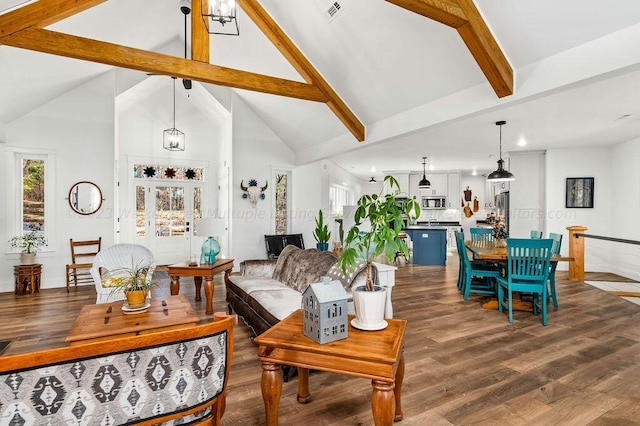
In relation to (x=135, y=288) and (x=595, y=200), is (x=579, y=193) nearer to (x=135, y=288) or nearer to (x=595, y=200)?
(x=595, y=200)

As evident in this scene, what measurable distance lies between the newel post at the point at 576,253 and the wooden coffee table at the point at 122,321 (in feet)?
21.5

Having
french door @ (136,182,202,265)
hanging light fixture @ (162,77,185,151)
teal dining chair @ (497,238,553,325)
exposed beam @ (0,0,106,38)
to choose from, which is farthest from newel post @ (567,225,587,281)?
exposed beam @ (0,0,106,38)

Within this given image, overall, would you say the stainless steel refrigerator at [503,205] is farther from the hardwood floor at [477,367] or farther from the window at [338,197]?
the window at [338,197]

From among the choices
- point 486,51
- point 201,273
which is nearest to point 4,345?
→ point 201,273

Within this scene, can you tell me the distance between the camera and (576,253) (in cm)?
614

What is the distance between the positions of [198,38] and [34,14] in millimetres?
1594

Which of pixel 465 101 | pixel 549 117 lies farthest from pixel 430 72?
pixel 549 117

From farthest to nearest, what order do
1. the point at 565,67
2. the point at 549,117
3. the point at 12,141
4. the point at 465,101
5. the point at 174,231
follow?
the point at 174,231 < the point at 12,141 < the point at 549,117 < the point at 465,101 < the point at 565,67

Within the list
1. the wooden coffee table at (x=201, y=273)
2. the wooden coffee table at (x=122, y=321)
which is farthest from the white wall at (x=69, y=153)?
the wooden coffee table at (x=122, y=321)

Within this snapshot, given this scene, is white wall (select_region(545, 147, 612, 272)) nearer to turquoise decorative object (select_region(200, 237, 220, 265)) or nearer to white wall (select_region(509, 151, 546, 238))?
white wall (select_region(509, 151, 546, 238))

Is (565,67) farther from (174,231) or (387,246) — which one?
(174,231)

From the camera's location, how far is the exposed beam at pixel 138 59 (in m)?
3.37

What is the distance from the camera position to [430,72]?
148 inches

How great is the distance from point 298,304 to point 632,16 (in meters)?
3.31
